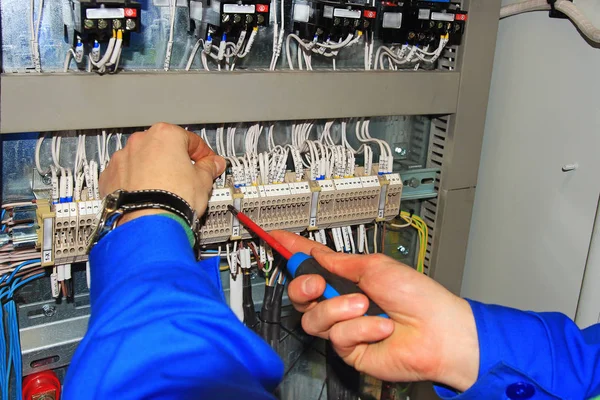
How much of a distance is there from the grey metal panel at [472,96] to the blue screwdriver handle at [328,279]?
0.65m

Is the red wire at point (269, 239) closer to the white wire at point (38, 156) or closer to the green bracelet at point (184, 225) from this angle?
the green bracelet at point (184, 225)

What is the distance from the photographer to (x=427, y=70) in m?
1.41

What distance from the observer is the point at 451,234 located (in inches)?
61.0

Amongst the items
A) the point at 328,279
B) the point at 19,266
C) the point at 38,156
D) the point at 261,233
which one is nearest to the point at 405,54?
the point at 261,233

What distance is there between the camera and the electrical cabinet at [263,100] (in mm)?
1084

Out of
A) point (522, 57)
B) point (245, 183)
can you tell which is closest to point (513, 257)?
point (522, 57)

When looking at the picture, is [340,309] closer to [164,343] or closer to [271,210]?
[164,343]

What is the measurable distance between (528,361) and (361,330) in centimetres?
26

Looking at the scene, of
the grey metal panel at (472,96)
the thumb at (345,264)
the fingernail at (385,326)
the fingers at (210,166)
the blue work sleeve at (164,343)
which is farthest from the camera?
the grey metal panel at (472,96)

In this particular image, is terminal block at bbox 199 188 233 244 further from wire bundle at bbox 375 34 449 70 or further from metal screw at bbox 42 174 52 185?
wire bundle at bbox 375 34 449 70

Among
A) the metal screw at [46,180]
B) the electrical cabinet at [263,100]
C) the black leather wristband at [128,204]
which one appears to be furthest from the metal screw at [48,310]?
the black leather wristband at [128,204]

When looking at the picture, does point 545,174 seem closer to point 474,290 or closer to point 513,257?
point 513,257

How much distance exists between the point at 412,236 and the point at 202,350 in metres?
1.06

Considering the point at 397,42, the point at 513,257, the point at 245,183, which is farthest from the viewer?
the point at 513,257
